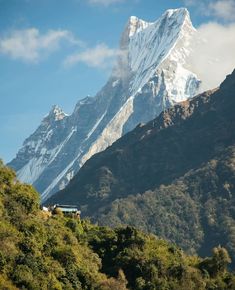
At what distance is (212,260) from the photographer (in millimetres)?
127250

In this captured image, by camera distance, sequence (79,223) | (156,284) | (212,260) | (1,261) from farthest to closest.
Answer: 1. (79,223)
2. (212,260)
3. (156,284)
4. (1,261)

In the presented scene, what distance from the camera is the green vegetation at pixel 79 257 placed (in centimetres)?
10338

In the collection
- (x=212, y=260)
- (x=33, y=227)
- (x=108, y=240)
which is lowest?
(x=33, y=227)

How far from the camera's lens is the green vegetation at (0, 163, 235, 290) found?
339 ft

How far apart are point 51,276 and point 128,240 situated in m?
26.4

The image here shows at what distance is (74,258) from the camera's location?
111625 mm

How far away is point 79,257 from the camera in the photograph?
11512 cm

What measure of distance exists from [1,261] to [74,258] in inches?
587

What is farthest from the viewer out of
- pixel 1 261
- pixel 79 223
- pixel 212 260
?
pixel 79 223

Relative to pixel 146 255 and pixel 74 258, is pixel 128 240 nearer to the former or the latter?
pixel 146 255

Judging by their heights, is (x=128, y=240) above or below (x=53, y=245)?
above

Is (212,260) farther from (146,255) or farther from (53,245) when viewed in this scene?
(53,245)

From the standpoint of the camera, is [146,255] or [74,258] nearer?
[74,258]

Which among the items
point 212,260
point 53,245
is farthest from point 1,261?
point 212,260
